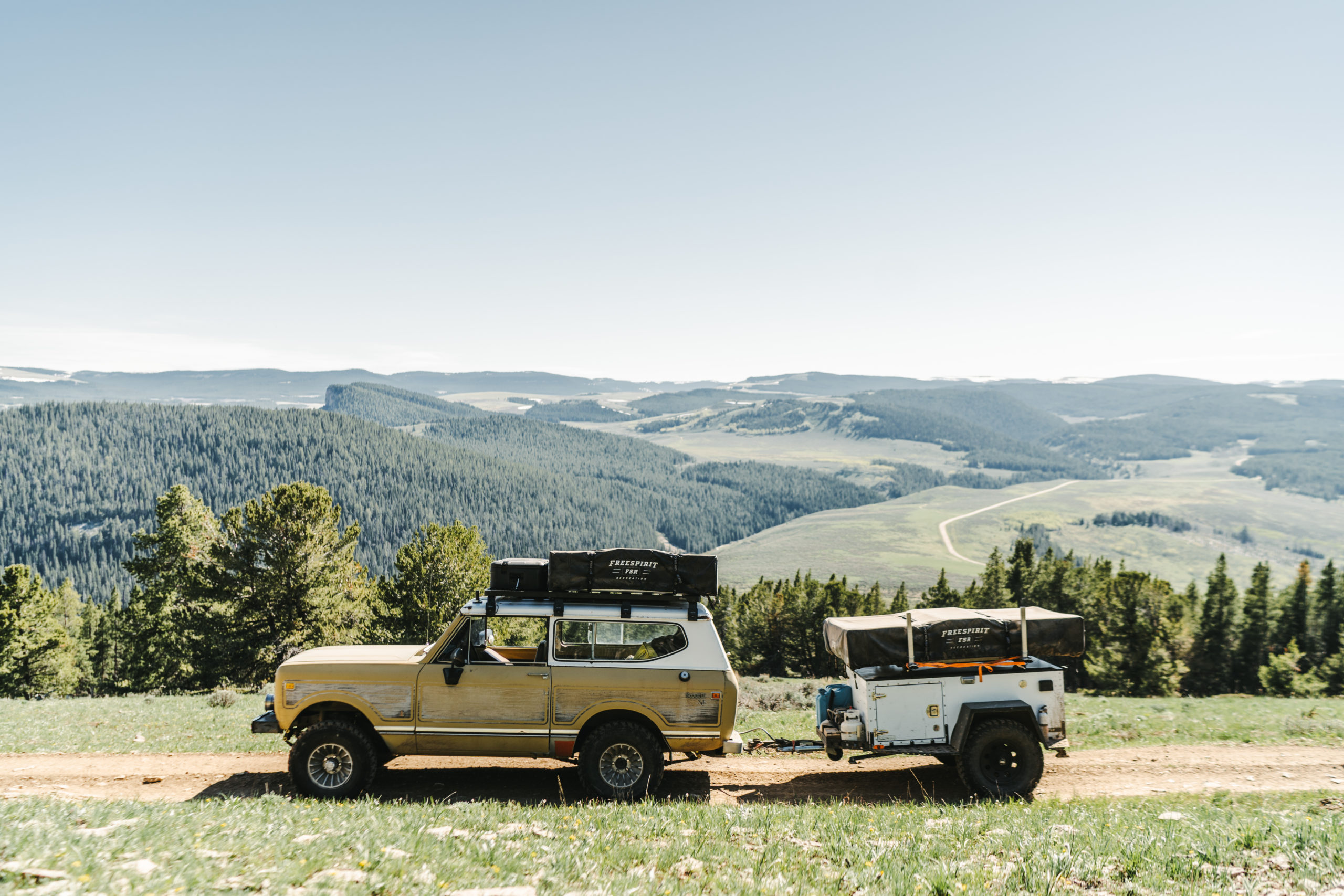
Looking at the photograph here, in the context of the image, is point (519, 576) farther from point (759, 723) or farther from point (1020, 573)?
point (1020, 573)

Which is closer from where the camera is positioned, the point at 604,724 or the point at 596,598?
the point at 604,724

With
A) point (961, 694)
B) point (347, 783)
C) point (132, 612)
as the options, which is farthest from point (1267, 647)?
point (132, 612)

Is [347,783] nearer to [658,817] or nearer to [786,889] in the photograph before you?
[658,817]

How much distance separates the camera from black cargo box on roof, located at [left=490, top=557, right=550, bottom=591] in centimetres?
1027

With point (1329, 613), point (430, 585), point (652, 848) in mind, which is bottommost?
point (1329, 613)

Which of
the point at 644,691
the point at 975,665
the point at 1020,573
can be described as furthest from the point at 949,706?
the point at 1020,573

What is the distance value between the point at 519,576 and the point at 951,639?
672cm

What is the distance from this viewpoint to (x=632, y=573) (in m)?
10.4

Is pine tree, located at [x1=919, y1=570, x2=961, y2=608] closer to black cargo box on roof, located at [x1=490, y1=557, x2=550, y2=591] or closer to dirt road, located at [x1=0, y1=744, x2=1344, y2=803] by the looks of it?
dirt road, located at [x1=0, y1=744, x2=1344, y2=803]

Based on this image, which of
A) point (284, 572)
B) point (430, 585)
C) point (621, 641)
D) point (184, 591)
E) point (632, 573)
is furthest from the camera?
point (430, 585)

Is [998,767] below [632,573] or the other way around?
below

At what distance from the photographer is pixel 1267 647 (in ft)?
163

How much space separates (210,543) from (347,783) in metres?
30.1

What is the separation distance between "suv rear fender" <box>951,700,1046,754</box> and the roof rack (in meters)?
4.30
